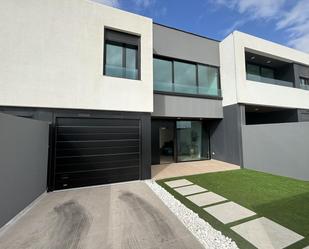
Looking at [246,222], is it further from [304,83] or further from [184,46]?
[304,83]

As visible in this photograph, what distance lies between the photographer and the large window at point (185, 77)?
7297mm

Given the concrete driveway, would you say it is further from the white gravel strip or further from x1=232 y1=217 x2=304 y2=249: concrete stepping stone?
x1=232 y1=217 x2=304 y2=249: concrete stepping stone

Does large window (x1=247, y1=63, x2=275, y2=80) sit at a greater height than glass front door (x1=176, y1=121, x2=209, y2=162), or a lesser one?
greater

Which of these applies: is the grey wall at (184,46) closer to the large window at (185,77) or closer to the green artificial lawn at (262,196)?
the large window at (185,77)

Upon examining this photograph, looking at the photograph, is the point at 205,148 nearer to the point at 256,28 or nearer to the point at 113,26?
the point at 256,28

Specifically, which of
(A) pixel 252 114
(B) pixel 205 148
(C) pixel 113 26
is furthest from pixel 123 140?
(A) pixel 252 114

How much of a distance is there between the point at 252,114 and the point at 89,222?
12907mm

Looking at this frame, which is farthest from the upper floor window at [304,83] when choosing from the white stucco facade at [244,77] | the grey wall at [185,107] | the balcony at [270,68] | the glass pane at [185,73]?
the glass pane at [185,73]

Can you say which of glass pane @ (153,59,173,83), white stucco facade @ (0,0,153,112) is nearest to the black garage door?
white stucco facade @ (0,0,153,112)

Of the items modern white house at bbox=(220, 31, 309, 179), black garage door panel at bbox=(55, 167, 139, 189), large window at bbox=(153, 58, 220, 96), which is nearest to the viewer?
black garage door panel at bbox=(55, 167, 139, 189)

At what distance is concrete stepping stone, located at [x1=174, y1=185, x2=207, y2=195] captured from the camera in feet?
14.5

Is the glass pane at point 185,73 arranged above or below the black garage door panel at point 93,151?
above

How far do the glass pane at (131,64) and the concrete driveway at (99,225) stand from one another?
4.01 m

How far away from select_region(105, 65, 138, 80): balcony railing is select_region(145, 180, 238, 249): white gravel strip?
13.4ft
